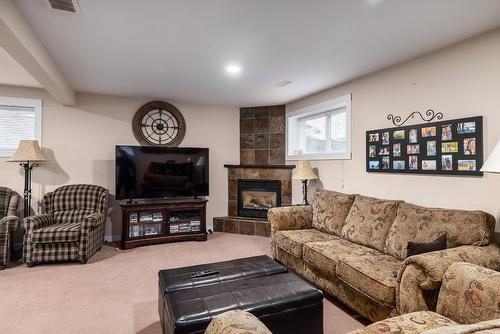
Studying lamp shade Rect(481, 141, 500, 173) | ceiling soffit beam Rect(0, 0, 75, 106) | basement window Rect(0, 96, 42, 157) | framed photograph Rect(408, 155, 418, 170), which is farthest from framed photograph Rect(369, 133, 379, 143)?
basement window Rect(0, 96, 42, 157)

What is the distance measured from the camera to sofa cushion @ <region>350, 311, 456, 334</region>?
1.33 meters

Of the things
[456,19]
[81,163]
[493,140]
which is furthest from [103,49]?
[493,140]

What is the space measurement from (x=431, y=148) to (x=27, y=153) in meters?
4.90

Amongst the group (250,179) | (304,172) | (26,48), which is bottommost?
(250,179)

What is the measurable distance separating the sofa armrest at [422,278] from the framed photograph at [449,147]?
1068 mm

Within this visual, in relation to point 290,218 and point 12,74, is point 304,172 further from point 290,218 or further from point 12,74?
point 12,74

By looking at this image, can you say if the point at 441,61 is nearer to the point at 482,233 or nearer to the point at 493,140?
the point at 493,140

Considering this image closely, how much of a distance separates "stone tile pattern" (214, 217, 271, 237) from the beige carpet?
2.51ft

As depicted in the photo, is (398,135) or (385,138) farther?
(385,138)

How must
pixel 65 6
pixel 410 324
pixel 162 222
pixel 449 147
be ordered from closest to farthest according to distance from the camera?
pixel 410 324
pixel 65 6
pixel 449 147
pixel 162 222

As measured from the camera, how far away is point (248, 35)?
2400 millimetres

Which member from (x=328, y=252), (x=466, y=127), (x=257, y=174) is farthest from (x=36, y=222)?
(x=466, y=127)

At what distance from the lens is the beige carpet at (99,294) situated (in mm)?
2176

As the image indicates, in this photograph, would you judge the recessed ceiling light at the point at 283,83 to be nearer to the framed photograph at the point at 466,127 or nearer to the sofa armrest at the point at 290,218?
the sofa armrest at the point at 290,218
